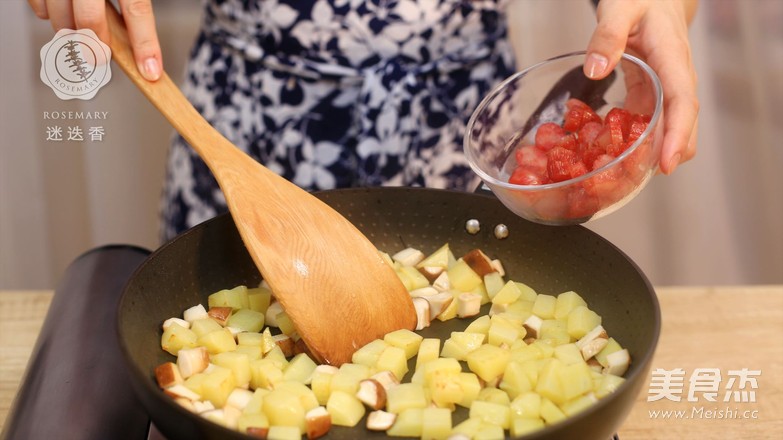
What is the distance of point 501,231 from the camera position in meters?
1.22

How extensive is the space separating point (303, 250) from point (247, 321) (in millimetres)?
134

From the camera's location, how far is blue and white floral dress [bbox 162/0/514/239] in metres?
1.37

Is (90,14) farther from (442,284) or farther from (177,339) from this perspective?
(442,284)

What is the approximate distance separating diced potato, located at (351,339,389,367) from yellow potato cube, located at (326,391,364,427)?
0.29ft

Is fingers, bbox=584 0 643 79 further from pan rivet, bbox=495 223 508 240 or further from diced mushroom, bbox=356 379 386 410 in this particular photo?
diced mushroom, bbox=356 379 386 410

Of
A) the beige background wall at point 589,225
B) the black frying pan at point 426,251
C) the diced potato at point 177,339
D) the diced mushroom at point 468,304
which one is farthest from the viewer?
the beige background wall at point 589,225

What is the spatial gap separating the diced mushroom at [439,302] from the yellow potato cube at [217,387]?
0.31 metres

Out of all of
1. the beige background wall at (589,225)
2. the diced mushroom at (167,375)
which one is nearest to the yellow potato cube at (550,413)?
the diced mushroom at (167,375)

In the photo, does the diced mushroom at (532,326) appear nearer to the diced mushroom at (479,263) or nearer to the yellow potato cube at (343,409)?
the diced mushroom at (479,263)

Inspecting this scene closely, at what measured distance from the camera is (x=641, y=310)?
0.98 m

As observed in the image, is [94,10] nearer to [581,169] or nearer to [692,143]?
[581,169]

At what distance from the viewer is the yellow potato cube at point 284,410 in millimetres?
872

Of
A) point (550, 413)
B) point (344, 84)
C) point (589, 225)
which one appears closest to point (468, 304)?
point (550, 413)

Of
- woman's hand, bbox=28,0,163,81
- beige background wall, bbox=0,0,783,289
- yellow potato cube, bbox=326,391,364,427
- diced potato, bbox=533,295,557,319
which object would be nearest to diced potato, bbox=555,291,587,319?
diced potato, bbox=533,295,557,319
